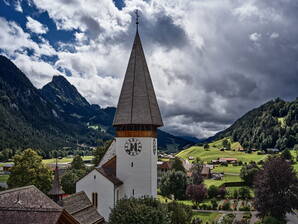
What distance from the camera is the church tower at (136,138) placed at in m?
32.0

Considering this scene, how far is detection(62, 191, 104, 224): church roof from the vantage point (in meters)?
26.3

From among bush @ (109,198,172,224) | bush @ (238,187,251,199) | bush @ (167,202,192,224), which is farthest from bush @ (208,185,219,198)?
bush @ (109,198,172,224)

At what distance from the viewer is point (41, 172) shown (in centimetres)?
4931

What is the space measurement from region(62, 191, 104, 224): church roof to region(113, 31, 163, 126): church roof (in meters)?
8.62

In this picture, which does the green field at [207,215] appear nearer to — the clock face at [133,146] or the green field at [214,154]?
the clock face at [133,146]

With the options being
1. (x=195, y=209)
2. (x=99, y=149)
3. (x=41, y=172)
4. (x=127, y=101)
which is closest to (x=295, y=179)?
(x=195, y=209)

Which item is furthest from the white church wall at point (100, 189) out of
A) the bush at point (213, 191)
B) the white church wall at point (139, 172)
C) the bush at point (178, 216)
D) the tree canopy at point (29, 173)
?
the bush at point (213, 191)

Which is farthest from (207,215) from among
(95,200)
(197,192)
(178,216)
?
(95,200)

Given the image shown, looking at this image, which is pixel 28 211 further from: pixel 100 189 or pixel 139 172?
pixel 139 172

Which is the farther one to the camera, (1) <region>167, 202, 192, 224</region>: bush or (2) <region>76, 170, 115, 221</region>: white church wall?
A: (1) <region>167, 202, 192, 224</region>: bush

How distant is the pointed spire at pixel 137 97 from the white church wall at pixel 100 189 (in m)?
6.13

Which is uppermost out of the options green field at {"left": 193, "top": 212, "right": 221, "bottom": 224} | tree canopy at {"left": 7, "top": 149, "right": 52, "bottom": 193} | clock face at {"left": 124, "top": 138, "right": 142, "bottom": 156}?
clock face at {"left": 124, "top": 138, "right": 142, "bottom": 156}

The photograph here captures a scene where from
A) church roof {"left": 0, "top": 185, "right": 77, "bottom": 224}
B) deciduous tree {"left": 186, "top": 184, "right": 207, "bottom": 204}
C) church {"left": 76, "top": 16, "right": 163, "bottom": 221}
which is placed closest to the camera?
church roof {"left": 0, "top": 185, "right": 77, "bottom": 224}

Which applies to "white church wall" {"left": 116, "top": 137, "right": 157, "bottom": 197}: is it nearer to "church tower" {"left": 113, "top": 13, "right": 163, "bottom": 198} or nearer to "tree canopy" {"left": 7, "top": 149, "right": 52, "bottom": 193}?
"church tower" {"left": 113, "top": 13, "right": 163, "bottom": 198}
